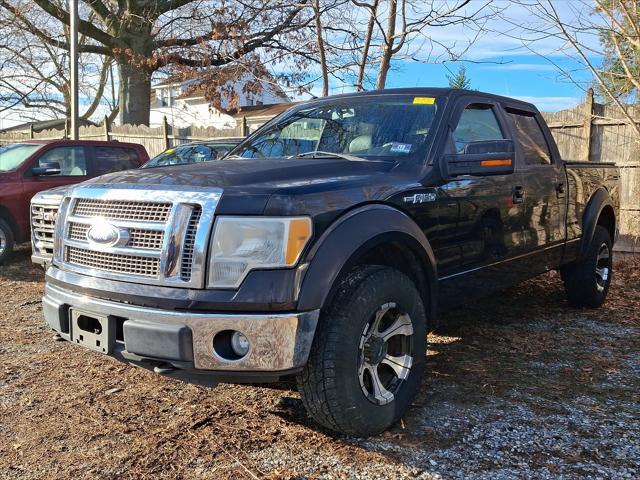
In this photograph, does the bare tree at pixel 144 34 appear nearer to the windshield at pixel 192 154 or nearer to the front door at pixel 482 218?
the windshield at pixel 192 154

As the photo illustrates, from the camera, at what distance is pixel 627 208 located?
9406mm

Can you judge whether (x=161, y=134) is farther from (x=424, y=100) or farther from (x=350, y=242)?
(x=350, y=242)

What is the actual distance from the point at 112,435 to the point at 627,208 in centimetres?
878

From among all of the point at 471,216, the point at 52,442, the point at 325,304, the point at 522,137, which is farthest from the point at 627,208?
the point at 52,442

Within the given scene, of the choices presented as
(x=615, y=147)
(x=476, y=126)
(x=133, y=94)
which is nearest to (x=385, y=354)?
(x=476, y=126)

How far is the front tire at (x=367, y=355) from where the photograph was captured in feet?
9.32

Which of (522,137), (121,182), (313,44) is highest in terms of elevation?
(313,44)

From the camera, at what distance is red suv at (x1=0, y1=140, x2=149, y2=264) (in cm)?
840

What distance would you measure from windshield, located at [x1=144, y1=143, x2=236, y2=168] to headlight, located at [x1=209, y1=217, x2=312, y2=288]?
21.4 ft

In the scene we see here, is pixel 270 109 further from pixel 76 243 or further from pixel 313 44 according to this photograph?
pixel 76 243

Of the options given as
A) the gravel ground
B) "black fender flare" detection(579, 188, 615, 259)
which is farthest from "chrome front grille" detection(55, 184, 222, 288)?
"black fender flare" detection(579, 188, 615, 259)

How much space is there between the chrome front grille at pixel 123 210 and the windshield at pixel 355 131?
1285 millimetres

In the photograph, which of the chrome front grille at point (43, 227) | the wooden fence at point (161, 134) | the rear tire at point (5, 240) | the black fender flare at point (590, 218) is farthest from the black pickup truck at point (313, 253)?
the wooden fence at point (161, 134)

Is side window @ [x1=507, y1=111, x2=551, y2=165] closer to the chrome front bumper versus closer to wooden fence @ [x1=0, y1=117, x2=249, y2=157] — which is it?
the chrome front bumper
